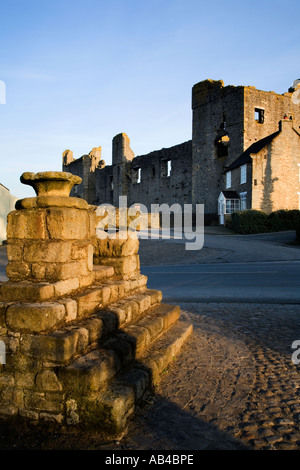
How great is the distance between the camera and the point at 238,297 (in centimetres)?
725

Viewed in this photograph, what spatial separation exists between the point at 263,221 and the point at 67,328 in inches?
943

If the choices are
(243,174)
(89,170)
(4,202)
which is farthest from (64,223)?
(89,170)

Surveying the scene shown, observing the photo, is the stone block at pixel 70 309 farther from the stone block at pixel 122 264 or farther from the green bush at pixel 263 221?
the green bush at pixel 263 221

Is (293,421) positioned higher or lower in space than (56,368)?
lower

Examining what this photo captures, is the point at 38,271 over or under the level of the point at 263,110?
under

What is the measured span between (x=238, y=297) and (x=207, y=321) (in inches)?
75.0

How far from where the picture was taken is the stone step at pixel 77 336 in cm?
271

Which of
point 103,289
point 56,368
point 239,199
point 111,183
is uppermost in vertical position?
point 111,183

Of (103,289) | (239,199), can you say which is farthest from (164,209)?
(103,289)

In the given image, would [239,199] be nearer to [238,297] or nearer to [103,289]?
[238,297]

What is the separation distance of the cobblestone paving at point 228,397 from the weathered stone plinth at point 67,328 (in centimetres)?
20

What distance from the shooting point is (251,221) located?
24766mm

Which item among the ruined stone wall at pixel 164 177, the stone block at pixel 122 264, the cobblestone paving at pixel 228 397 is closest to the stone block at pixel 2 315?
the cobblestone paving at pixel 228 397

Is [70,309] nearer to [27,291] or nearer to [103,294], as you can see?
[27,291]
